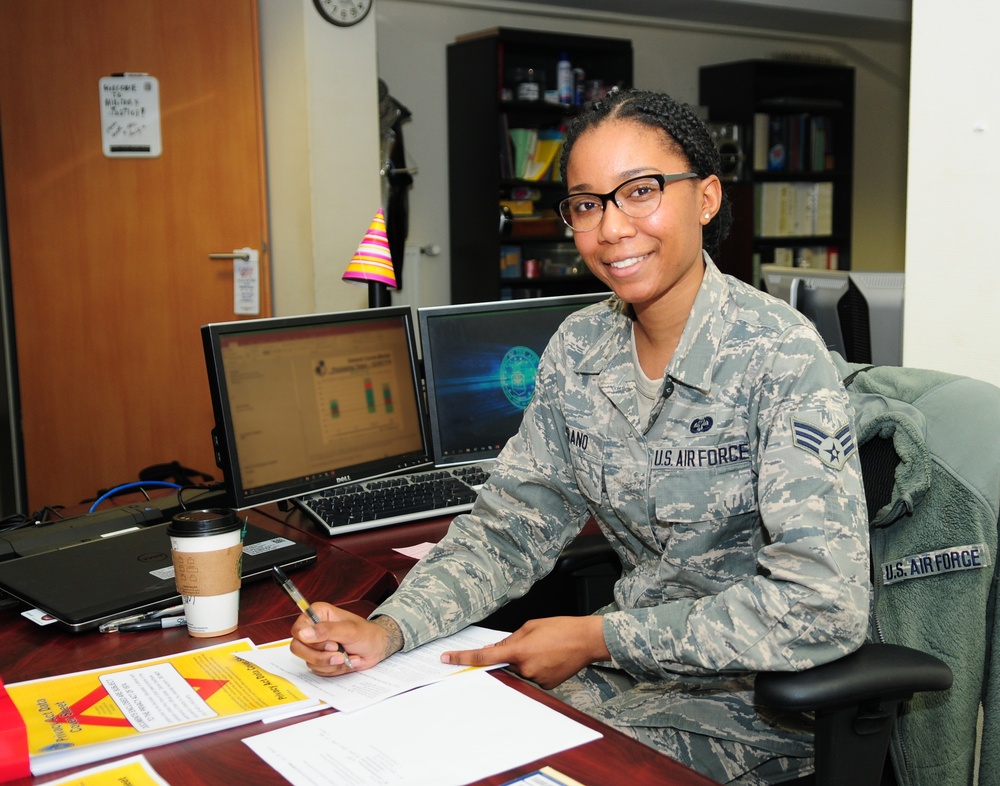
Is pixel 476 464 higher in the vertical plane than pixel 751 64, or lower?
lower

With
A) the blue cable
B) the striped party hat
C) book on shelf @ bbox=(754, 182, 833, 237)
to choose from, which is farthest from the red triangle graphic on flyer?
book on shelf @ bbox=(754, 182, 833, 237)

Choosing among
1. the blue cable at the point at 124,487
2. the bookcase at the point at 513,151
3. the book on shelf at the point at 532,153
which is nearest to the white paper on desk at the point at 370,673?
the blue cable at the point at 124,487

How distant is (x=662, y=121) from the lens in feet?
4.14

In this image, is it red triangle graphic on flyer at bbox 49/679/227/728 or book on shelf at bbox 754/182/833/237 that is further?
book on shelf at bbox 754/182/833/237

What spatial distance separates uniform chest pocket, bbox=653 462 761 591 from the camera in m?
1.28

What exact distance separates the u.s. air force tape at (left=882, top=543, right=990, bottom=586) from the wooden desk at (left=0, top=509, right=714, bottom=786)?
485 mm

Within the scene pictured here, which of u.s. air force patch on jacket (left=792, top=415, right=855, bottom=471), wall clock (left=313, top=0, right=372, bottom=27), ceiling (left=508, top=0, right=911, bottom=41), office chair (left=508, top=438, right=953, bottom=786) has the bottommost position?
office chair (left=508, top=438, right=953, bottom=786)

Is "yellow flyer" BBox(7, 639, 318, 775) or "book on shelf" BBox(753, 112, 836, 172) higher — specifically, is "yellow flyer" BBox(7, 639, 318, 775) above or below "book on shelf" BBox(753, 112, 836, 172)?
below

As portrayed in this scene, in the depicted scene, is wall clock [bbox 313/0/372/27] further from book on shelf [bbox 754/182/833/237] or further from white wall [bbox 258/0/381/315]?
book on shelf [bbox 754/182/833/237]

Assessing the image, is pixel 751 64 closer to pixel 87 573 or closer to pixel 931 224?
pixel 931 224

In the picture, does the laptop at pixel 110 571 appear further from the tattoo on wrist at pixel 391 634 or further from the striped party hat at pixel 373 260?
the striped party hat at pixel 373 260

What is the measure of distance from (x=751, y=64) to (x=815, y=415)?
500 centimetres

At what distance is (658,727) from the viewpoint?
49.3 inches

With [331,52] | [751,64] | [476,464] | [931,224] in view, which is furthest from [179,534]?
[751,64]
